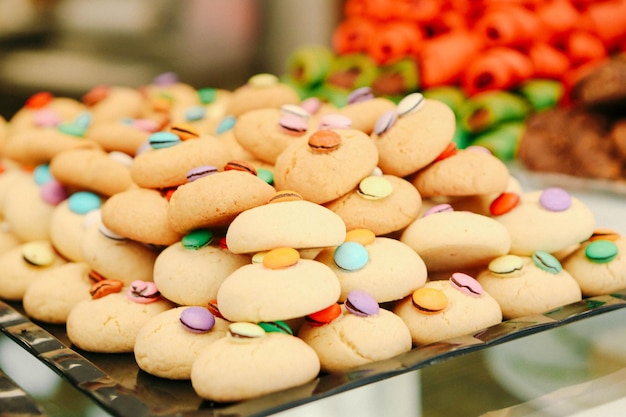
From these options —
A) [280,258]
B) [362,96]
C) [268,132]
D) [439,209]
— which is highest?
[362,96]

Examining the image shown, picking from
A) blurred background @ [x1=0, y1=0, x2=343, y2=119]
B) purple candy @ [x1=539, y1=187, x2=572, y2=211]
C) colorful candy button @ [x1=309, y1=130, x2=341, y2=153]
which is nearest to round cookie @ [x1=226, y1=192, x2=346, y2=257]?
colorful candy button @ [x1=309, y1=130, x2=341, y2=153]

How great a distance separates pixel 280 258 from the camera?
2.38ft

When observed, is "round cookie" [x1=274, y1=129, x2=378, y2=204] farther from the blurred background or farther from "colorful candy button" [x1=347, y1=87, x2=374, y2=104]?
the blurred background

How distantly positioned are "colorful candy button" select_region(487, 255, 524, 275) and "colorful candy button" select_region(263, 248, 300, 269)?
28cm

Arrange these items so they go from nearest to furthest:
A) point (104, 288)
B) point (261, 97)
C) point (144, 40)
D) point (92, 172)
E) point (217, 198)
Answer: point (217, 198) < point (104, 288) < point (92, 172) < point (261, 97) < point (144, 40)

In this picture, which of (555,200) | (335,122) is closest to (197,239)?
(335,122)

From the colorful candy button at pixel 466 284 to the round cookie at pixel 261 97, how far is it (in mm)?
426

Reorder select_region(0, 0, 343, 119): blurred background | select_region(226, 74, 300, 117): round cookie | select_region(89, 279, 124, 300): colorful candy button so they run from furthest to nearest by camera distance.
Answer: select_region(0, 0, 343, 119): blurred background, select_region(226, 74, 300, 117): round cookie, select_region(89, 279, 124, 300): colorful candy button

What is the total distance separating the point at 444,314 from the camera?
2.61ft

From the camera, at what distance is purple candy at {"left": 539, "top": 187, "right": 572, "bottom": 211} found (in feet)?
3.08

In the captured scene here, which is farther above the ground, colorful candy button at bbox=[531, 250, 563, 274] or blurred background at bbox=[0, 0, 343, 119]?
blurred background at bbox=[0, 0, 343, 119]

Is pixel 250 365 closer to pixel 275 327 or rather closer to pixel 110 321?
pixel 275 327

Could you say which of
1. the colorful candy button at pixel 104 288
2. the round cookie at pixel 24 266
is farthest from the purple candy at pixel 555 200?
the round cookie at pixel 24 266

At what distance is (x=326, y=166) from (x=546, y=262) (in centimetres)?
30
